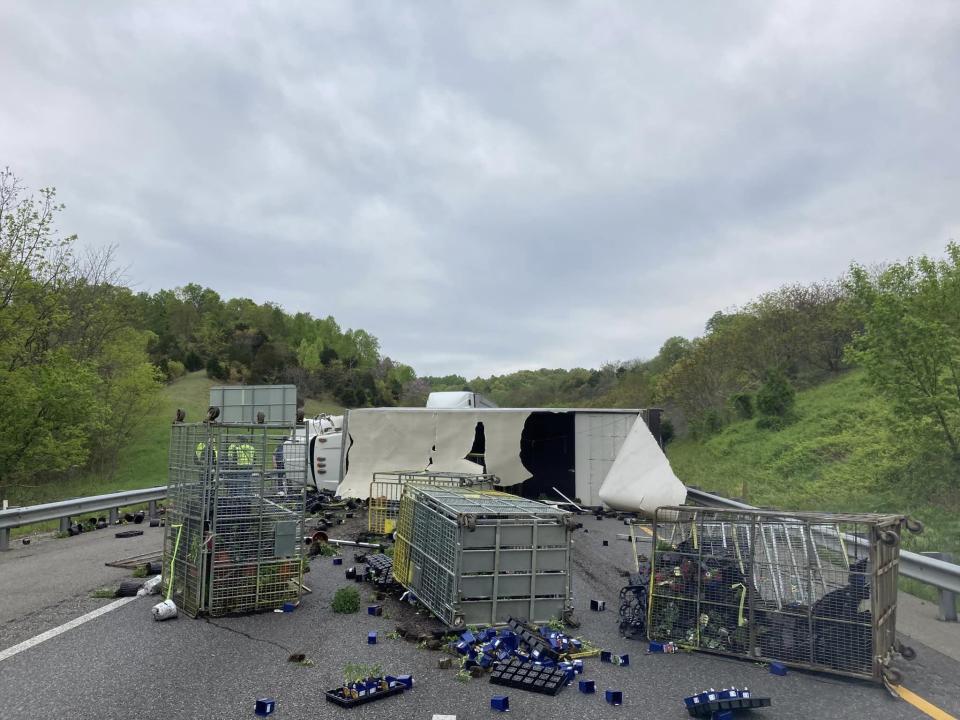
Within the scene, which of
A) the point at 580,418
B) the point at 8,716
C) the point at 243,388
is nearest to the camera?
the point at 8,716

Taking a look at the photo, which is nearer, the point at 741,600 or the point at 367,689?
the point at 367,689

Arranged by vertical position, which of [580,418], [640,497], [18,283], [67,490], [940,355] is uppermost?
[18,283]

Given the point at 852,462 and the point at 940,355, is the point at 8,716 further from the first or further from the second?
the point at 852,462

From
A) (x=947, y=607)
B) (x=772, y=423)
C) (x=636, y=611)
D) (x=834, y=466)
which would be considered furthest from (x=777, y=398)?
(x=636, y=611)

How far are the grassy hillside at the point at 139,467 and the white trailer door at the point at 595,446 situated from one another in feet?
53.2

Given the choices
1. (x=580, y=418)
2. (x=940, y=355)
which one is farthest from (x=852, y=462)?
(x=580, y=418)

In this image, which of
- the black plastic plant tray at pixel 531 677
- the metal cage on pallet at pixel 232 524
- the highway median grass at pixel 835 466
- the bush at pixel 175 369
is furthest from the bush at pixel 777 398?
the bush at pixel 175 369

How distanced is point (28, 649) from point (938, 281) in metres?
20.1

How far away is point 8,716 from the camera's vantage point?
14.0 ft

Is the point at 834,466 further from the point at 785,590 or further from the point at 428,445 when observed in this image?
the point at 785,590

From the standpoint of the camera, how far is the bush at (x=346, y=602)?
23.5 ft

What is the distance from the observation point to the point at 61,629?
250 inches

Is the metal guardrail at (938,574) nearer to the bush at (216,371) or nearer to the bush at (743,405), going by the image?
the bush at (743,405)

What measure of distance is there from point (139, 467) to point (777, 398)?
32307 mm
